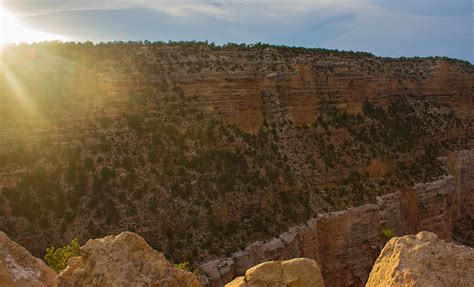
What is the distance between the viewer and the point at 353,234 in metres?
32.4

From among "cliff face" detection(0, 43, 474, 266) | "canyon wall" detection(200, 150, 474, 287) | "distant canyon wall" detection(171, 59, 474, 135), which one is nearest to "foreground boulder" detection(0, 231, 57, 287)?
"cliff face" detection(0, 43, 474, 266)

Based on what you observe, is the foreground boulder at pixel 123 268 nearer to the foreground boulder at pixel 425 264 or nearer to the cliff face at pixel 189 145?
the foreground boulder at pixel 425 264

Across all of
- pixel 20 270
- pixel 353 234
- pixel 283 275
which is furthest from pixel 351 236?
pixel 20 270

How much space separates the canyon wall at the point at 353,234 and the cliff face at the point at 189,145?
506 millimetres

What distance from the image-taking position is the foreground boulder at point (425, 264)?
6371 mm

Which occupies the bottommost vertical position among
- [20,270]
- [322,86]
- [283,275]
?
[20,270]

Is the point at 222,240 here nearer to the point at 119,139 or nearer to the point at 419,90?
the point at 119,139

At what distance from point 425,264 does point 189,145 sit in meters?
24.1

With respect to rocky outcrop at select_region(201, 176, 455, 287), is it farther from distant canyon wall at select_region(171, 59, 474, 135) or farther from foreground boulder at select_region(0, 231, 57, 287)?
foreground boulder at select_region(0, 231, 57, 287)

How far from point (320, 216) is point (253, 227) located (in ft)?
18.5

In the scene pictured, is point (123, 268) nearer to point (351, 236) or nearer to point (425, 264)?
point (425, 264)

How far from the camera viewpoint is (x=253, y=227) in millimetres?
27500

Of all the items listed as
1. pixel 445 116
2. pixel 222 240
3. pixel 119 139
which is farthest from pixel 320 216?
pixel 445 116

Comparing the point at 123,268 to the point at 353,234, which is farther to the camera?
the point at 353,234
